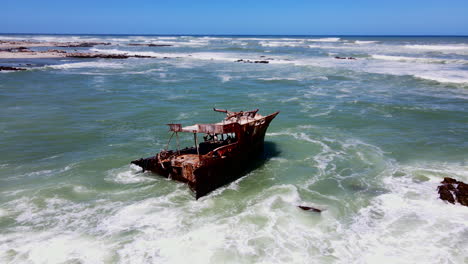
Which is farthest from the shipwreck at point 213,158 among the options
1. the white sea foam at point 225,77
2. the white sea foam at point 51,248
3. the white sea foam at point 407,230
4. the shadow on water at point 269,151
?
the white sea foam at point 225,77

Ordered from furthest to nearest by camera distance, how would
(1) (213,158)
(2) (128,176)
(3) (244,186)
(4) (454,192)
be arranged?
(2) (128,176), (3) (244,186), (1) (213,158), (4) (454,192)

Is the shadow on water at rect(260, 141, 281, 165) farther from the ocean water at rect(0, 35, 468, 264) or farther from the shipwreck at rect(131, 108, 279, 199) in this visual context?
the shipwreck at rect(131, 108, 279, 199)

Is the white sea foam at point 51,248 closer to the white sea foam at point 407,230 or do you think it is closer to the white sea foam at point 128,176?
the white sea foam at point 128,176

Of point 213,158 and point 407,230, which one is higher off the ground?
point 213,158

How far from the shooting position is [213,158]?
564 inches

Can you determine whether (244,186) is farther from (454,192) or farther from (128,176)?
(454,192)

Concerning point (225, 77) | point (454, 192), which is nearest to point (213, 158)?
point (454, 192)

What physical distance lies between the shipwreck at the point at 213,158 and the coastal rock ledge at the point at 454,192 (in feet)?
28.4

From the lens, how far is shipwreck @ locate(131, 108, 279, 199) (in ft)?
46.2

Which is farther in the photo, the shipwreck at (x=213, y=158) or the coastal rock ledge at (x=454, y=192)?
the shipwreck at (x=213, y=158)

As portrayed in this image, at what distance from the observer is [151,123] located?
80.8 feet

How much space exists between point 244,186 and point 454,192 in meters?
8.97

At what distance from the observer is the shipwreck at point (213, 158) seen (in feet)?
46.2

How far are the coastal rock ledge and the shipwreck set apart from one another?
8.67 m
